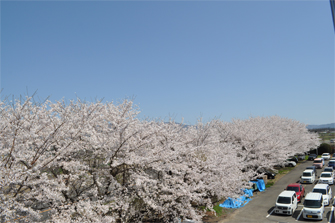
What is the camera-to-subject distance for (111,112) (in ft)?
32.9

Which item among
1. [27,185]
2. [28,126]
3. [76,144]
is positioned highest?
[28,126]

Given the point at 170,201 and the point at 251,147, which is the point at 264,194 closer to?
the point at 251,147

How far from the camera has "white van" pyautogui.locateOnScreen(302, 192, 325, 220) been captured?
1459 cm

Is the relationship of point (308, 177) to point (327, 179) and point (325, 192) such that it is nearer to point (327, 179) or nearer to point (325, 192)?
point (327, 179)

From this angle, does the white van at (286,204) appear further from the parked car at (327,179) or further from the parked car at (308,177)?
the parked car at (308,177)

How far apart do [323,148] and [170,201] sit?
46.3m

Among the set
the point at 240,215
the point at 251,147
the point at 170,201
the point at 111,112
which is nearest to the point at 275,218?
the point at 240,215

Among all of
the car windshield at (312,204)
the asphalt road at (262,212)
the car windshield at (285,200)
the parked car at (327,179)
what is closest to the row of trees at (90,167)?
the asphalt road at (262,212)

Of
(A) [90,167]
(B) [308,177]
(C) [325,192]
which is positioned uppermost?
(A) [90,167]

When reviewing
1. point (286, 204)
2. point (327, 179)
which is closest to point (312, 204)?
point (286, 204)

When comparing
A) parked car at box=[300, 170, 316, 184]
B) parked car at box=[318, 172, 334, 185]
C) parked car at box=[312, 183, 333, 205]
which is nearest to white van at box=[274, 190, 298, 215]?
parked car at box=[312, 183, 333, 205]

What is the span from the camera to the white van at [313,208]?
14.6 metres

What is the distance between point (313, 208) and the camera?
14867 mm

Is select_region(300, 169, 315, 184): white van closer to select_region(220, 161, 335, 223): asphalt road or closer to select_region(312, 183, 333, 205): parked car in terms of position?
select_region(220, 161, 335, 223): asphalt road
